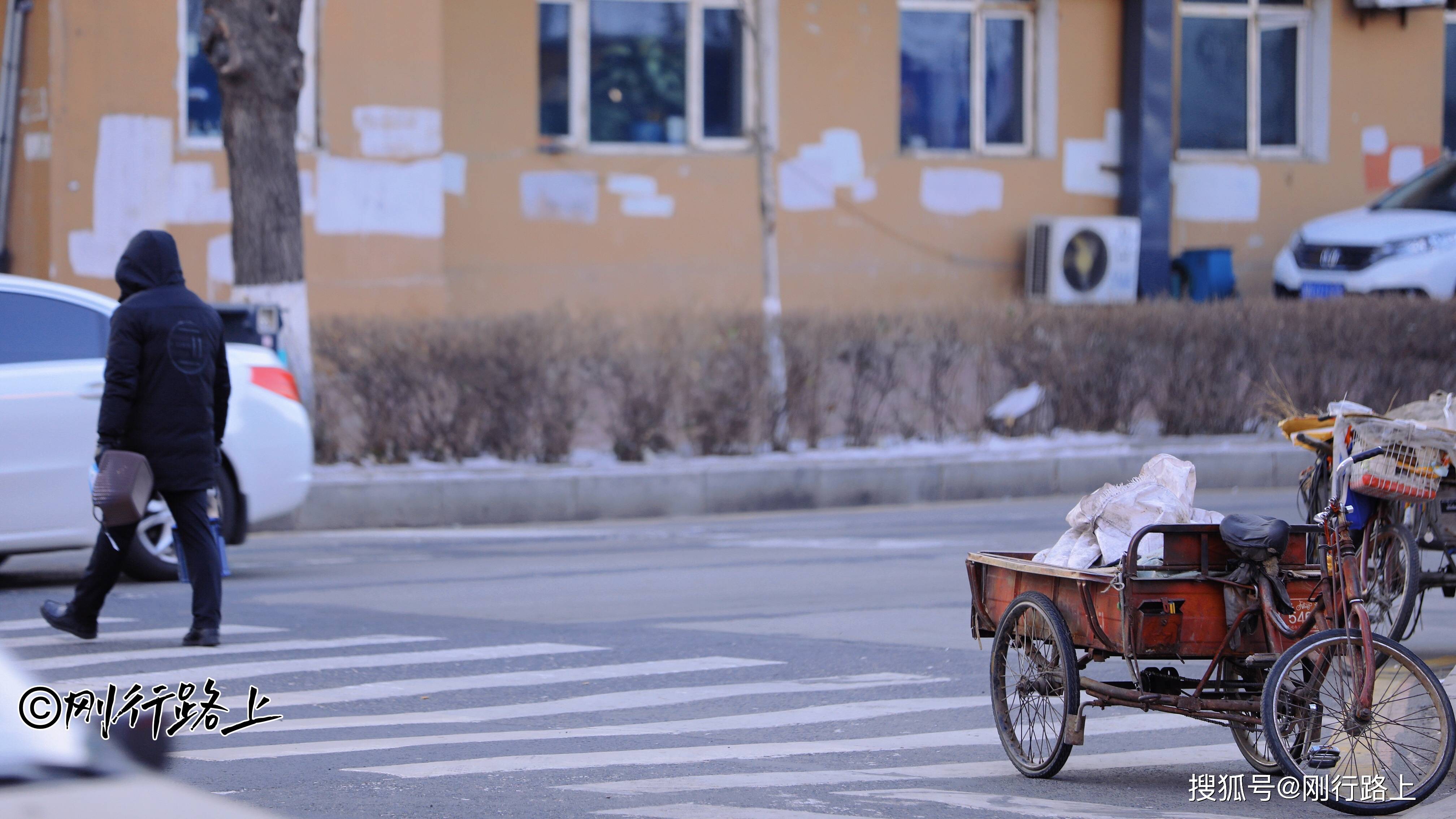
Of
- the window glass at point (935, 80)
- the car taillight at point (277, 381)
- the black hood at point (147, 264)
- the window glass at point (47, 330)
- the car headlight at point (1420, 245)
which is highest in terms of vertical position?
the window glass at point (935, 80)

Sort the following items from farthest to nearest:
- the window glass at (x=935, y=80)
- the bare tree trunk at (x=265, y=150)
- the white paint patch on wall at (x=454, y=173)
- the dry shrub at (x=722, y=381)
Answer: the window glass at (x=935, y=80) → the white paint patch on wall at (x=454, y=173) → the dry shrub at (x=722, y=381) → the bare tree trunk at (x=265, y=150)

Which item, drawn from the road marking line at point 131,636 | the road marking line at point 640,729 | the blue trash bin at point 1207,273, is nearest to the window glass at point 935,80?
the blue trash bin at point 1207,273

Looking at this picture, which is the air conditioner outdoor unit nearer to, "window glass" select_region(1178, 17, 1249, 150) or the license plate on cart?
"window glass" select_region(1178, 17, 1249, 150)

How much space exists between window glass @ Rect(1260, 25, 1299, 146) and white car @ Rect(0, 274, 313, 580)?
16331mm

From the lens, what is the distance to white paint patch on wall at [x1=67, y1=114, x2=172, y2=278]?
17.0 m

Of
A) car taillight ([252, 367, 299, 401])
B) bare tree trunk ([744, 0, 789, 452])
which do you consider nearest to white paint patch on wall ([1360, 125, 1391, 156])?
bare tree trunk ([744, 0, 789, 452])

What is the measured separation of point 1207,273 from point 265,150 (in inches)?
479

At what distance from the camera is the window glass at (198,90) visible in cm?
1752

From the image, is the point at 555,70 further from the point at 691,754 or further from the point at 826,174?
the point at 691,754

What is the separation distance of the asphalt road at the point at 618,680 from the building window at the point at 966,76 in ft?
33.4

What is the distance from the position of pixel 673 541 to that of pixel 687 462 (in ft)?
7.17

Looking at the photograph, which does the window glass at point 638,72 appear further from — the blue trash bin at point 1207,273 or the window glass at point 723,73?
the blue trash bin at point 1207,273

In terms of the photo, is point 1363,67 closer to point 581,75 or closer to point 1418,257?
point 1418,257

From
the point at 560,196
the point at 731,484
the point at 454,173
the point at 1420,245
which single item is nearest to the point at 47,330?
the point at 731,484
